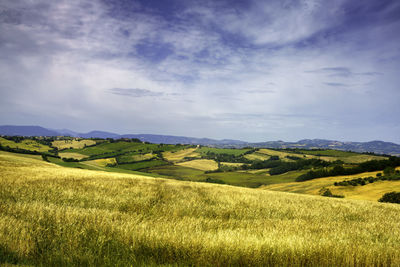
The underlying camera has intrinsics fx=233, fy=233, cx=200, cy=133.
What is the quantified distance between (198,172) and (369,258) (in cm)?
15561

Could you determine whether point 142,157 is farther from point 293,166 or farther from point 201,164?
point 293,166

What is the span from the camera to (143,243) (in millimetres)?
4223

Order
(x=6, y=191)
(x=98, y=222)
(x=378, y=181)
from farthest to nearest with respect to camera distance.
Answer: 1. (x=378, y=181)
2. (x=6, y=191)
3. (x=98, y=222)

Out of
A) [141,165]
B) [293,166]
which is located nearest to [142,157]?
[141,165]

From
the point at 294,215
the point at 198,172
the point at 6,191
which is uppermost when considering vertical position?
the point at 6,191

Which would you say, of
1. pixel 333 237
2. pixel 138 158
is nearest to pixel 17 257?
pixel 333 237

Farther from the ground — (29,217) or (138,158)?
(29,217)

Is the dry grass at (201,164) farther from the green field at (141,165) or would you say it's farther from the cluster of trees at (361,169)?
the cluster of trees at (361,169)

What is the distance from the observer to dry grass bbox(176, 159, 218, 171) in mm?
172512

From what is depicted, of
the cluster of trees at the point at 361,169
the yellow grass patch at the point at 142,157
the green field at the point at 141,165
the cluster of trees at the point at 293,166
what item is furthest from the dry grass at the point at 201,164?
the cluster of trees at the point at 361,169

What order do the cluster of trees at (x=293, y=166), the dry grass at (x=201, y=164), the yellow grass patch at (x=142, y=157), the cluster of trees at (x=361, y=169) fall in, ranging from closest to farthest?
the cluster of trees at (x=361, y=169) → the cluster of trees at (x=293, y=166) → the dry grass at (x=201, y=164) → the yellow grass patch at (x=142, y=157)

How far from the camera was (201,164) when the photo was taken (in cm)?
18000

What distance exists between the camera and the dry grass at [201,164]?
17251 centimetres

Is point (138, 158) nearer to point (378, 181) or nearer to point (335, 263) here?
point (378, 181)
